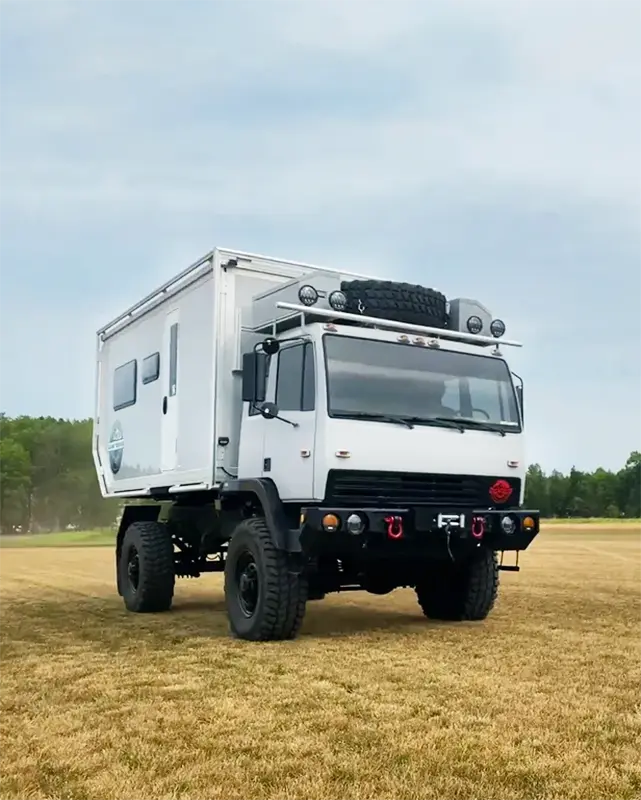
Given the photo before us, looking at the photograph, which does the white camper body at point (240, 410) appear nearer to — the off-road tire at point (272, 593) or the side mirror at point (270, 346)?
the side mirror at point (270, 346)

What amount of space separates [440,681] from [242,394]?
12.7ft

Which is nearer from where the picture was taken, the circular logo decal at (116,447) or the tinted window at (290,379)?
the tinted window at (290,379)

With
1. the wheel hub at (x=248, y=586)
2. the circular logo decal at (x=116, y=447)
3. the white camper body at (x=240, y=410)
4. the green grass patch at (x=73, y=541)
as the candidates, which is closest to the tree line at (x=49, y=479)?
the green grass patch at (x=73, y=541)

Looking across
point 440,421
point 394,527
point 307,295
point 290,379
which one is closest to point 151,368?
point 290,379

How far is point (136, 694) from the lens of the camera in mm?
6359

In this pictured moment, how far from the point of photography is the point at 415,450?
905cm

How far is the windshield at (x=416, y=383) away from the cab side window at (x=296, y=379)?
19 centimetres

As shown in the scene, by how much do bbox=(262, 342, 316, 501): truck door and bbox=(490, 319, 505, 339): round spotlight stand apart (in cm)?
243

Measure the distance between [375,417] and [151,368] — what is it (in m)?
4.47

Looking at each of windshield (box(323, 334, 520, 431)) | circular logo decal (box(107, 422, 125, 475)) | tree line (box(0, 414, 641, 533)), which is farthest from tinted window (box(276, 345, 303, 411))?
tree line (box(0, 414, 641, 533))

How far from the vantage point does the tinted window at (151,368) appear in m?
12.2

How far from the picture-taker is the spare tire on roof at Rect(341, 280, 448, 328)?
962 centimetres

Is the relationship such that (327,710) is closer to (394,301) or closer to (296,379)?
(296,379)

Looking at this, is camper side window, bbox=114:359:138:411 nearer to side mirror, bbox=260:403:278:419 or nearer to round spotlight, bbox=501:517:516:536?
side mirror, bbox=260:403:278:419
